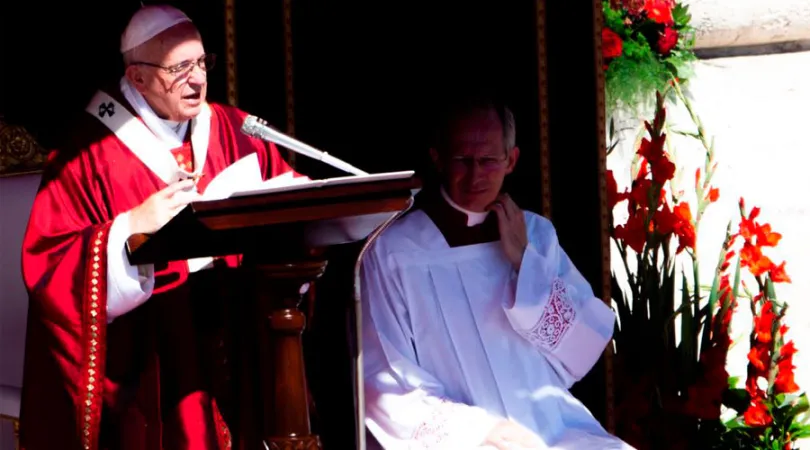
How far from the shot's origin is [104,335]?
4.07 m

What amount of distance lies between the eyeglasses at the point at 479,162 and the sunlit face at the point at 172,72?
0.90 metres

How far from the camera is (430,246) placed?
4.90 metres

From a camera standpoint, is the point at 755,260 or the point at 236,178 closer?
the point at 236,178

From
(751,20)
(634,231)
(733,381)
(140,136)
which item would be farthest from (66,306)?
(751,20)

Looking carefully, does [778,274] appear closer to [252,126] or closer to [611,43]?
[611,43]

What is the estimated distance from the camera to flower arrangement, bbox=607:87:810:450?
585 centimetres

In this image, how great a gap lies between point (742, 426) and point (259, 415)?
2497 mm

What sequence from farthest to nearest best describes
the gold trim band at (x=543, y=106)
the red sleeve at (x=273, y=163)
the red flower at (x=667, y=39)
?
the red flower at (x=667, y=39)
the gold trim band at (x=543, y=106)
the red sleeve at (x=273, y=163)

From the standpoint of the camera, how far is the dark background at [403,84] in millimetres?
5297

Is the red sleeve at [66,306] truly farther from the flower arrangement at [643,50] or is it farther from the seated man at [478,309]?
the flower arrangement at [643,50]

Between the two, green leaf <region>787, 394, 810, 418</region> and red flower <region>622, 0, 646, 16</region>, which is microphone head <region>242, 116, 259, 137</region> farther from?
red flower <region>622, 0, 646, 16</region>

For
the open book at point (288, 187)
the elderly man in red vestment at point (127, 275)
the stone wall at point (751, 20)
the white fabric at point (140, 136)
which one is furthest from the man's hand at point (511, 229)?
the stone wall at point (751, 20)

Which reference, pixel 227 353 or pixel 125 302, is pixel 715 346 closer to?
pixel 227 353

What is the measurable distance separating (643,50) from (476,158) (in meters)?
2.29
